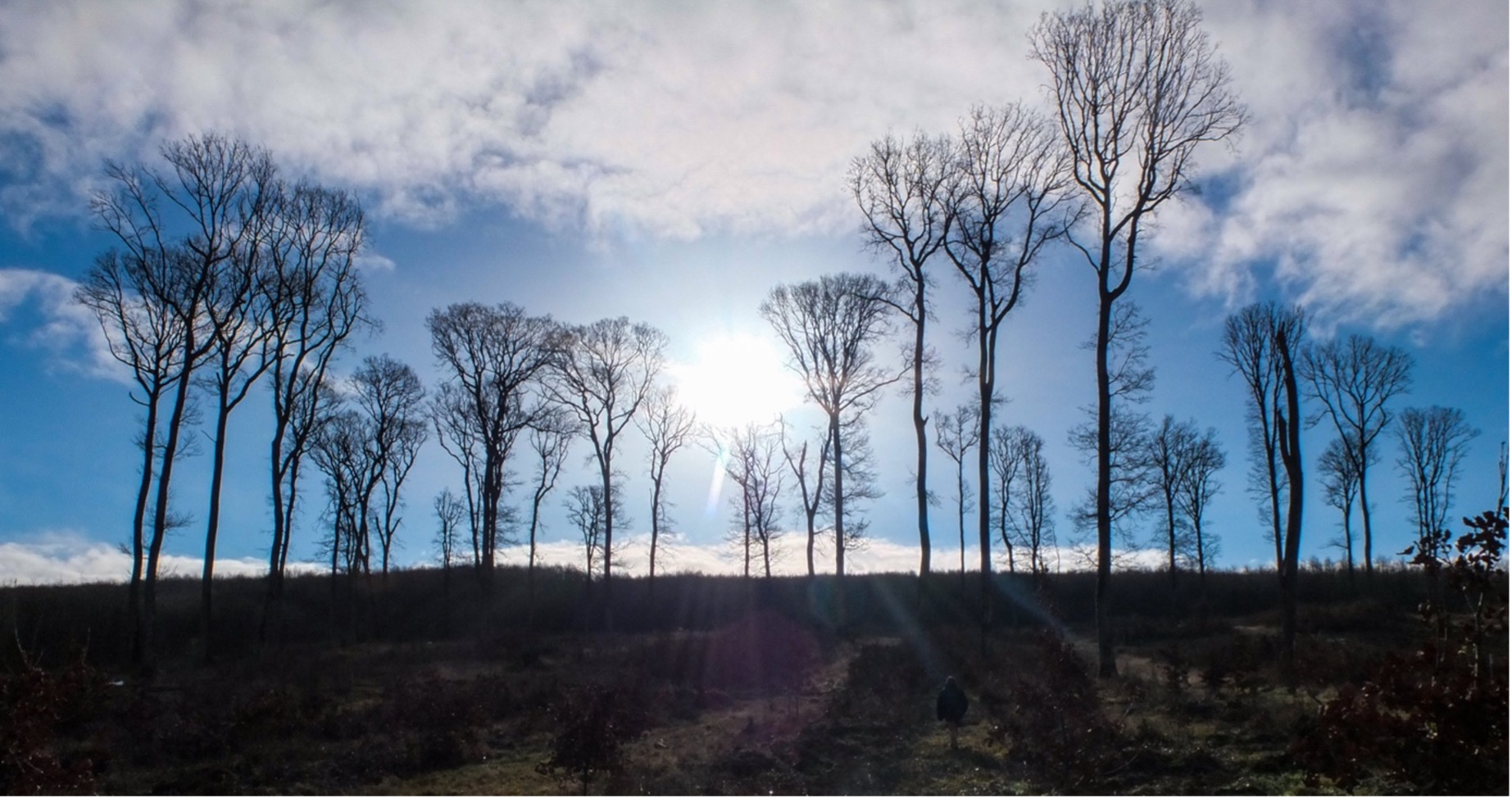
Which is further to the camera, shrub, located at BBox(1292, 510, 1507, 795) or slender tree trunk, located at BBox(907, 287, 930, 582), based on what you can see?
slender tree trunk, located at BBox(907, 287, 930, 582)

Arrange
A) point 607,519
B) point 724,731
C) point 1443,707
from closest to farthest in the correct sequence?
point 1443,707 → point 724,731 → point 607,519

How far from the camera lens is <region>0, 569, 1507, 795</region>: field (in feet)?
30.1

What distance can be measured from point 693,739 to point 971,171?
1414 centimetres

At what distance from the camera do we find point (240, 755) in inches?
511

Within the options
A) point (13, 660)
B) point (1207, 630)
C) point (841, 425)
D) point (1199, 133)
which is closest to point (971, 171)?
point (1199, 133)

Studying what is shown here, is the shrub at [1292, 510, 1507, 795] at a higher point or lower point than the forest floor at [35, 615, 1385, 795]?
higher

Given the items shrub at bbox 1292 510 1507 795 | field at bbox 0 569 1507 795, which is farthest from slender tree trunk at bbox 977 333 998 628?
shrub at bbox 1292 510 1507 795

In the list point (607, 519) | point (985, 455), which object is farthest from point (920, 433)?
point (607, 519)

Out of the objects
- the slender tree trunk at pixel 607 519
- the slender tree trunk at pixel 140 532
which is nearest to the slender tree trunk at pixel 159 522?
the slender tree trunk at pixel 140 532

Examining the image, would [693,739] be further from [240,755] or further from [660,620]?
[660,620]

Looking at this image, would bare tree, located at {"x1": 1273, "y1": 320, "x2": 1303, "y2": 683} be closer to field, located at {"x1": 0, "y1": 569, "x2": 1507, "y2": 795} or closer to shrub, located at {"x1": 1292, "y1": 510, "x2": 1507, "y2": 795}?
field, located at {"x1": 0, "y1": 569, "x2": 1507, "y2": 795}

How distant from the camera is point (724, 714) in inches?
689

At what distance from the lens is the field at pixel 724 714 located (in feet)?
30.1

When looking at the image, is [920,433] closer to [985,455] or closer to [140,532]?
[985,455]
